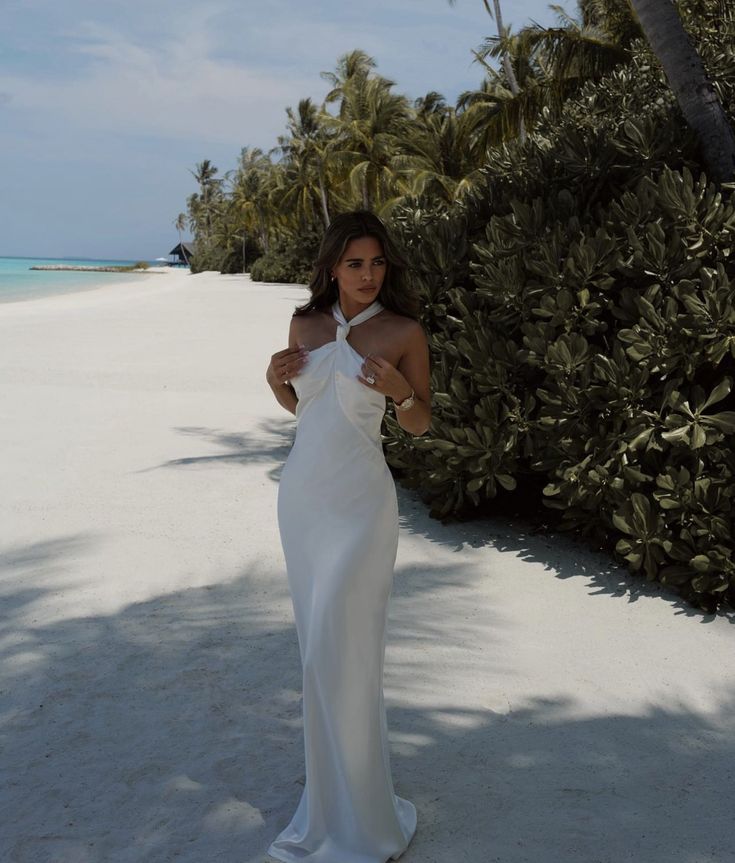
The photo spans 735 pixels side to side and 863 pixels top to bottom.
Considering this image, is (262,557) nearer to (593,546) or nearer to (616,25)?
(593,546)

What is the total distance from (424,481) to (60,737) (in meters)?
3.52

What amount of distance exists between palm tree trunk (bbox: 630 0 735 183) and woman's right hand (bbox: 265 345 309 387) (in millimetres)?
4006

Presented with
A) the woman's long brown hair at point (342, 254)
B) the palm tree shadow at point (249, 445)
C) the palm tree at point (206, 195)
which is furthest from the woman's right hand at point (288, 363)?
the palm tree at point (206, 195)

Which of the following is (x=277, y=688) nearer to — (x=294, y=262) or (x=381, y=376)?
(x=381, y=376)

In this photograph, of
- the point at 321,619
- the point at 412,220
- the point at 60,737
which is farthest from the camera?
the point at 412,220

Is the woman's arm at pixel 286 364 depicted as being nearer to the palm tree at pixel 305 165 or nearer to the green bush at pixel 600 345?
the green bush at pixel 600 345

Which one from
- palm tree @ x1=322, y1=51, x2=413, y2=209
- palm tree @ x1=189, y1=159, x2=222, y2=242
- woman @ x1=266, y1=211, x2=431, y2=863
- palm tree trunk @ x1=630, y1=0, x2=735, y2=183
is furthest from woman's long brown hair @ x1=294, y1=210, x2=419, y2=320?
palm tree @ x1=189, y1=159, x2=222, y2=242

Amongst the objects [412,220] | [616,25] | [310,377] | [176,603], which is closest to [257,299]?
[616,25]

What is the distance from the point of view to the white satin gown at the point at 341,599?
2916mm

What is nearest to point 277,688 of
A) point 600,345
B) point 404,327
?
point 404,327

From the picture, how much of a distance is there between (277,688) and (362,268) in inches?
86.9

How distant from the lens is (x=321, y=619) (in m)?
2.90

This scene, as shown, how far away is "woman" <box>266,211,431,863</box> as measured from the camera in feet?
9.59

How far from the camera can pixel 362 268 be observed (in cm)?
310
